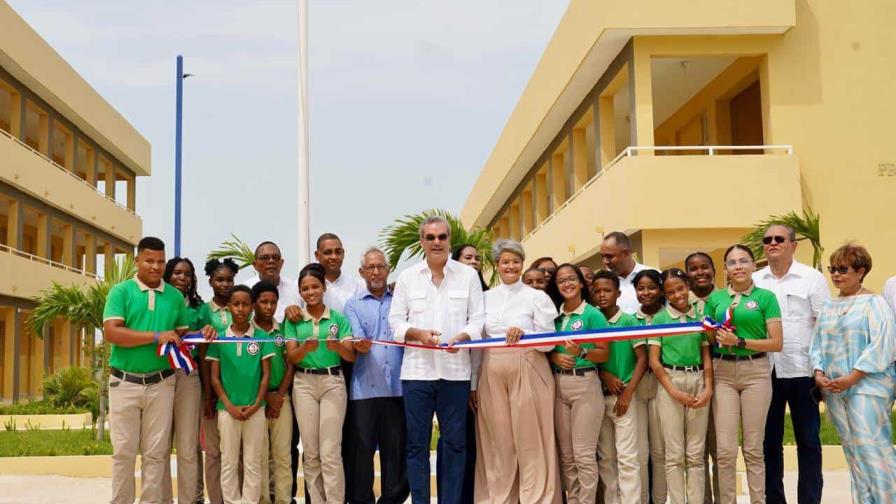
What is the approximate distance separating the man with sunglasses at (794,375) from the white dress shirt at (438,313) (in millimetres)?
2373

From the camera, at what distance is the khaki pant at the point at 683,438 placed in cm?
729

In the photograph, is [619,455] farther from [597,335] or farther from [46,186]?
[46,186]

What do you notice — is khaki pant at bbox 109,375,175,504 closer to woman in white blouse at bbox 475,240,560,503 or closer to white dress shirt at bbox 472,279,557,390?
woman in white blouse at bbox 475,240,560,503

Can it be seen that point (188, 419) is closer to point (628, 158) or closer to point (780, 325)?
point (780, 325)

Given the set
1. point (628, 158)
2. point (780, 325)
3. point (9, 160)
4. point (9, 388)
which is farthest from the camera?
point (9, 388)

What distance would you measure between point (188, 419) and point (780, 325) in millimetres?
4495

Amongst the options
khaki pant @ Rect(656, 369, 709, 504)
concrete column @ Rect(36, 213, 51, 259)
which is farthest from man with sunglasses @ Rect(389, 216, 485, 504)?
concrete column @ Rect(36, 213, 51, 259)

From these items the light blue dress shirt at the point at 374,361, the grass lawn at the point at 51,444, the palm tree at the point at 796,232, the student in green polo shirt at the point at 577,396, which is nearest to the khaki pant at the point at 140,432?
the light blue dress shirt at the point at 374,361

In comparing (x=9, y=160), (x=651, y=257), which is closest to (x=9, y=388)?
(x=9, y=160)

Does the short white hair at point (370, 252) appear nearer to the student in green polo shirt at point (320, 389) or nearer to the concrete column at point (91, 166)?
the student in green polo shirt at point (320, 389)

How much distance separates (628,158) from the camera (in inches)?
666

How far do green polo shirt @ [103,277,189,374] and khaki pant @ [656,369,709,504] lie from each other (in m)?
3.75

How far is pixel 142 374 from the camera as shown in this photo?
23.8 ft

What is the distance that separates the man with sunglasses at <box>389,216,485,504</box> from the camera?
23.8 ft
